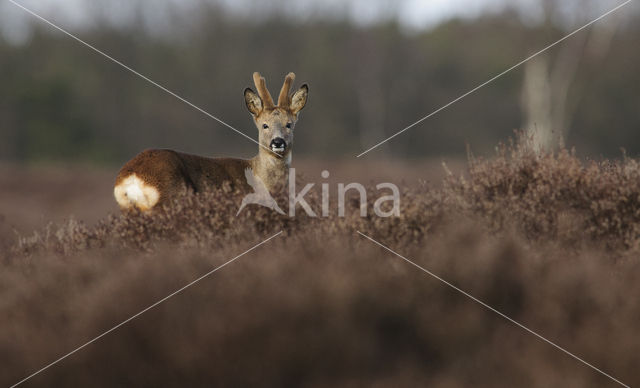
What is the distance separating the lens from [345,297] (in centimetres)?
458

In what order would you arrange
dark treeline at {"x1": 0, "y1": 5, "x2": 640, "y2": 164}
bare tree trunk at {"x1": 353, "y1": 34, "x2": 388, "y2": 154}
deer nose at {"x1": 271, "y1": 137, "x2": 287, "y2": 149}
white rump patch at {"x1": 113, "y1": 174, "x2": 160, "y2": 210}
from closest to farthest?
1. white rump patch at {"x1": 113, "y1": 174, "x2": 160, "y2": 210}
2. deer nose at {"x1": 271, "y1": 137, "x2": 287, "y2": 149}
3. dark treeline at {"x1": 0, "y1": 5, "x2": 640, "y2": 164}
4. bare tree trunk at {"x1": 353, "y1": 34, "x2": 388, "y2": 154}

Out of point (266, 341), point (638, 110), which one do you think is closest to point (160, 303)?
point (266, 341)

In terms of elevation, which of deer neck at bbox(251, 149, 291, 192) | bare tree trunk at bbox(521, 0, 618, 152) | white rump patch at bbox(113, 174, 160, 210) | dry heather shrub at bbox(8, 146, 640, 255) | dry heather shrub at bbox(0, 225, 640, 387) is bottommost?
dry heather shrub at bbox(0, 225, 640, 387)

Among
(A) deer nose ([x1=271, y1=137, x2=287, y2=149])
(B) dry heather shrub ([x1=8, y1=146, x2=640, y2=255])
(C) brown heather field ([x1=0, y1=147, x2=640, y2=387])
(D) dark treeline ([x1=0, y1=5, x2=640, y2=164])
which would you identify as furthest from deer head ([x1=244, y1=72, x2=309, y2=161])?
(D) dark treeline ([x1=0, y1=5, x2=640, y2=164])

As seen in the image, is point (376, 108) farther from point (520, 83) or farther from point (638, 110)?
point (638, 110)

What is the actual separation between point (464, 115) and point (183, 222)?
38239 mm

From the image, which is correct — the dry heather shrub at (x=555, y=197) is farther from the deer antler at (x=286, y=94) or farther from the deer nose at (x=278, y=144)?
the deer antler at (x=286, y=94)

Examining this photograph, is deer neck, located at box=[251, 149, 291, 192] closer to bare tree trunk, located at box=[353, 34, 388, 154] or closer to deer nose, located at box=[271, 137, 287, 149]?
deer nose, located at box=[271, 137, 287, 149]

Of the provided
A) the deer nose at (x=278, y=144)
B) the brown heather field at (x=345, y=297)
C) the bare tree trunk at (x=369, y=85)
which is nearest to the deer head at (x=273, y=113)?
the deer nose at (x=278, y=144)

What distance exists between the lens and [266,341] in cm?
425

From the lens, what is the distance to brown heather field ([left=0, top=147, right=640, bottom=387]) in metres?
4.19

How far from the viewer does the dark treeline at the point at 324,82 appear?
33719 mm

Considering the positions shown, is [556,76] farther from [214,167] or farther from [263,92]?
[214,167]

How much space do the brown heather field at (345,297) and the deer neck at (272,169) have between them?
127cm
